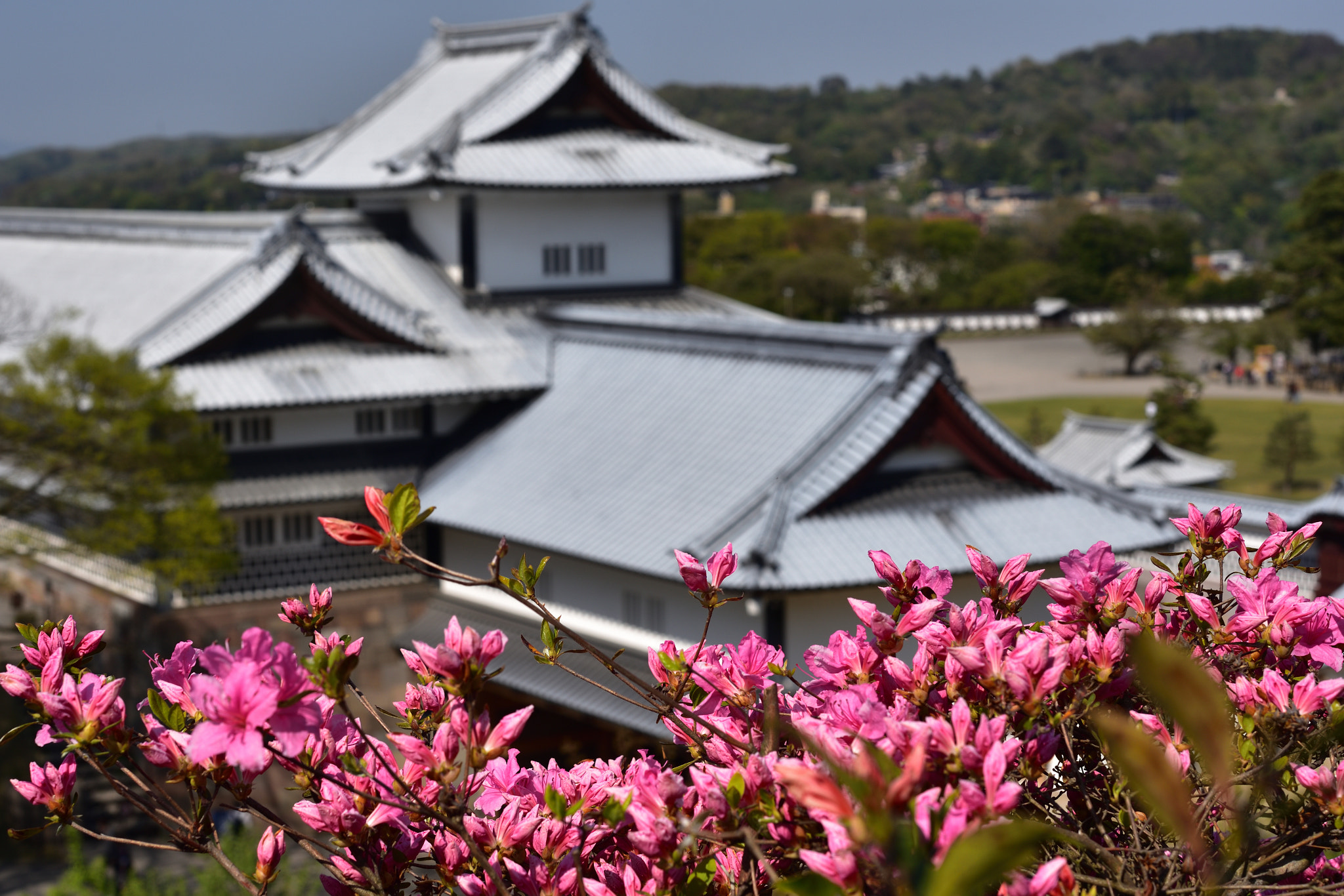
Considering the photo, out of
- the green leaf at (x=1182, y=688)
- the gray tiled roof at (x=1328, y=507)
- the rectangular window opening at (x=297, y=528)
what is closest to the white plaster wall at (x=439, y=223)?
the rectangular window opening at (x=297, y=528)

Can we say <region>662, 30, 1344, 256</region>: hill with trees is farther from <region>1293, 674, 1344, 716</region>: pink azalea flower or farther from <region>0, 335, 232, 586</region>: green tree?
<region>1293, 674, 1344, 716</region>: pink azalea flower

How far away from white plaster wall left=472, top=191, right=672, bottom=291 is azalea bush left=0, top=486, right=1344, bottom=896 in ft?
62.5

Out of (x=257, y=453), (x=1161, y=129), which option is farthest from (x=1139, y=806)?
(x=1161, y=129)

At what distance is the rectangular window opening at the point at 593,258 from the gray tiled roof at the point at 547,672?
23.0 feet

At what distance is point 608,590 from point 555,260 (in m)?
7.88

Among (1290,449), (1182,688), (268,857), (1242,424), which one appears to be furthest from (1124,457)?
(1182,688)

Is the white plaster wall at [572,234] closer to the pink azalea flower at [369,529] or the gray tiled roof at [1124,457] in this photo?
the gray tiled roof at [1124,457]

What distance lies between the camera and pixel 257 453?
18906mm

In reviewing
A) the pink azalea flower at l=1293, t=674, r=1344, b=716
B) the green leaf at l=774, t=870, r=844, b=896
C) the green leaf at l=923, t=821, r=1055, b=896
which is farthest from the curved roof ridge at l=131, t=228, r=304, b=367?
the green leaf at l=923, t=821, r=1055, b=896

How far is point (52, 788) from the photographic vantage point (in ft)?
10.7

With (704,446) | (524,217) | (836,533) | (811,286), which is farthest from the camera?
(811,286)

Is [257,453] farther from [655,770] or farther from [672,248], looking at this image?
[655,770]

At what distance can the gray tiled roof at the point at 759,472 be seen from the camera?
15.0 meters

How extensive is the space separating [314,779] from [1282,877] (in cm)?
210
